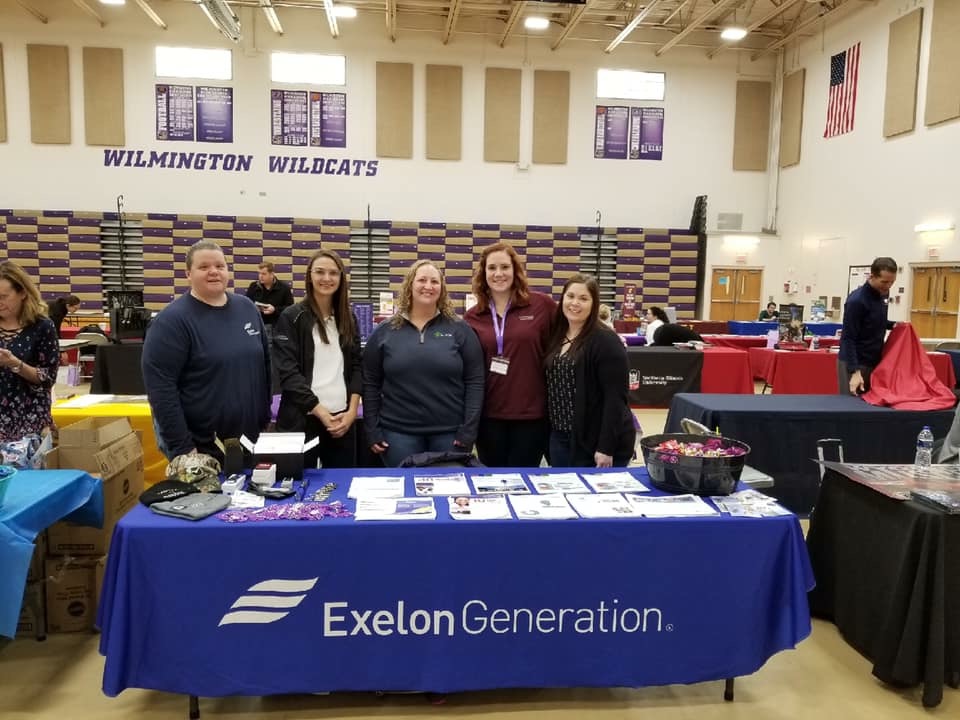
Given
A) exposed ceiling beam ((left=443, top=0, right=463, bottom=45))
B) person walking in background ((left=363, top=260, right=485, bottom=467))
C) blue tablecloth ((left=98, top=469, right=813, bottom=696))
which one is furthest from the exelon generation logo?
exposed ceiling beam ((left=443, top=0, right=463, bottom=45))

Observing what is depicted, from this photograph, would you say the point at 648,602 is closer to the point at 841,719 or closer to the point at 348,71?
the point at 841,719

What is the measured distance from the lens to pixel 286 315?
2.69m

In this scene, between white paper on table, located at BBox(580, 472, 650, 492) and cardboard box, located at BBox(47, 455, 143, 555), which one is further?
cardboard box, located at BBox(47, 455, 143, 555)

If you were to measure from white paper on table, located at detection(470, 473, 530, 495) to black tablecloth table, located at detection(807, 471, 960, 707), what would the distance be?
1.29 m

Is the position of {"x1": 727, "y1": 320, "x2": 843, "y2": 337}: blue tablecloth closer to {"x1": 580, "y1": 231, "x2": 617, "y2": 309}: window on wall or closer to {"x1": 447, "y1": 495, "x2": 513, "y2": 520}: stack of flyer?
{"x1": 580, "y1": 231, "x2": 617, "y2": 309}: window on wall

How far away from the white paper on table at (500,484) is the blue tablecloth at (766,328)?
8773mm

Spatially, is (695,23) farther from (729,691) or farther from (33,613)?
(33,613)

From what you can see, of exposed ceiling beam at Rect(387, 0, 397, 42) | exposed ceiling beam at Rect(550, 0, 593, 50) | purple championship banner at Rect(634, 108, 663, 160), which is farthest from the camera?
purple championship banner at Rect(634, 108, 663, 160)

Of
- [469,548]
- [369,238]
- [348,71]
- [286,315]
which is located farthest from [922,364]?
[348,71]

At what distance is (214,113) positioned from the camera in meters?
11.8

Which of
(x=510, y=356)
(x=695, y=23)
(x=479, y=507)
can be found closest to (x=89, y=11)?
(x=695, y=23)

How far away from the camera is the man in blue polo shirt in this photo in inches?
170

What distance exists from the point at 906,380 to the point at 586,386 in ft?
8.53

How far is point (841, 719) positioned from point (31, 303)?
3.53 m
